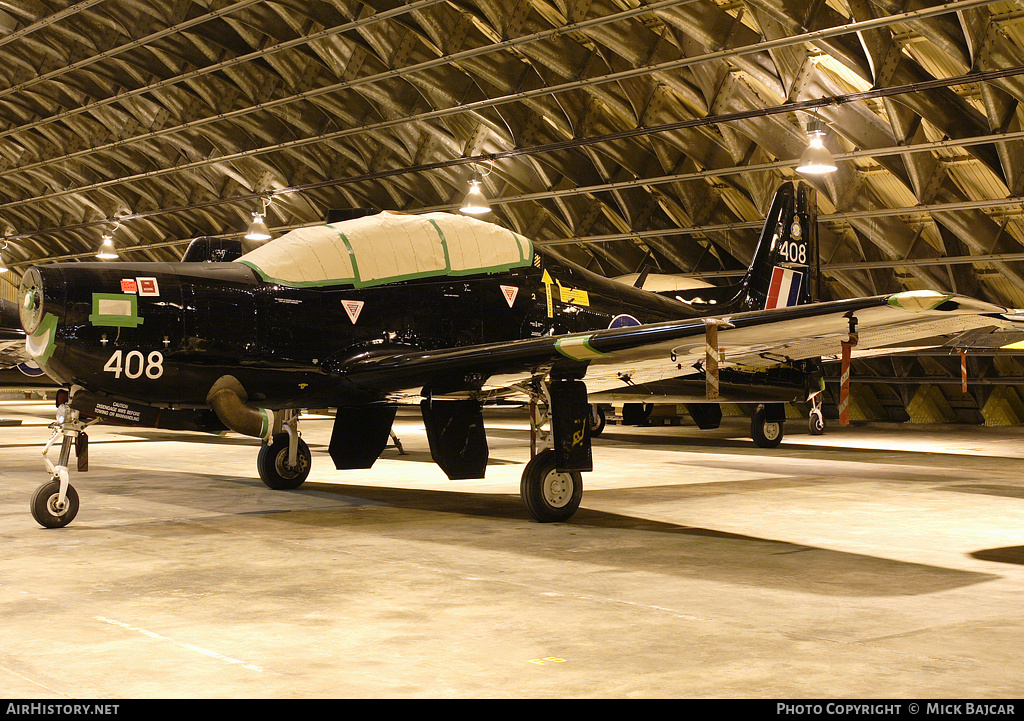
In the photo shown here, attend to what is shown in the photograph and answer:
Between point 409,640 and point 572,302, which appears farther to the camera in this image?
point 572,302

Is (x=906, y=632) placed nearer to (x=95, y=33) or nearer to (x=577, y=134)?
(x=577, y=134)

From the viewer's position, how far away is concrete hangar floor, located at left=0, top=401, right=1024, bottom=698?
3.74 m

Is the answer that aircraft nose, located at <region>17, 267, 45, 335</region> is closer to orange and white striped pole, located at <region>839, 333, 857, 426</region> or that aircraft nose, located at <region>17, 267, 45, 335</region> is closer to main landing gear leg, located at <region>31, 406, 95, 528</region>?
main landing gear leg, located at <region>31, 406, 95, 528</region>

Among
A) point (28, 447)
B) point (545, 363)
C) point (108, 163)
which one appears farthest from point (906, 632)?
point (108, 163)

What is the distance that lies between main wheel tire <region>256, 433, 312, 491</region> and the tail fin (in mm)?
7228

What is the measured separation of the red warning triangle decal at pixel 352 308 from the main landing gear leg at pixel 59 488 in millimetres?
2305

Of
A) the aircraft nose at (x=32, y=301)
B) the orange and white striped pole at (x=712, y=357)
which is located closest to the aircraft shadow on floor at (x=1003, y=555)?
the orange and white striped pole at (x=712, y=357)

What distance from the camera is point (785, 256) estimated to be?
49.0 feet

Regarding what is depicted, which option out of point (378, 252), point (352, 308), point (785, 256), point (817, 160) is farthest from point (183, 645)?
point (785, 256)

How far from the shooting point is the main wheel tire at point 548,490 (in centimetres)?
788

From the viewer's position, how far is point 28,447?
15.7 meters

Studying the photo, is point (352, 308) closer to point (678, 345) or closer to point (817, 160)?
point (678, 345)

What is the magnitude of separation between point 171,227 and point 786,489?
26.2 meters

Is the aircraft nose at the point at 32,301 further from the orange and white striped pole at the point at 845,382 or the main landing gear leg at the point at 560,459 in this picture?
the orange and white striped pole at the point at 845,382
